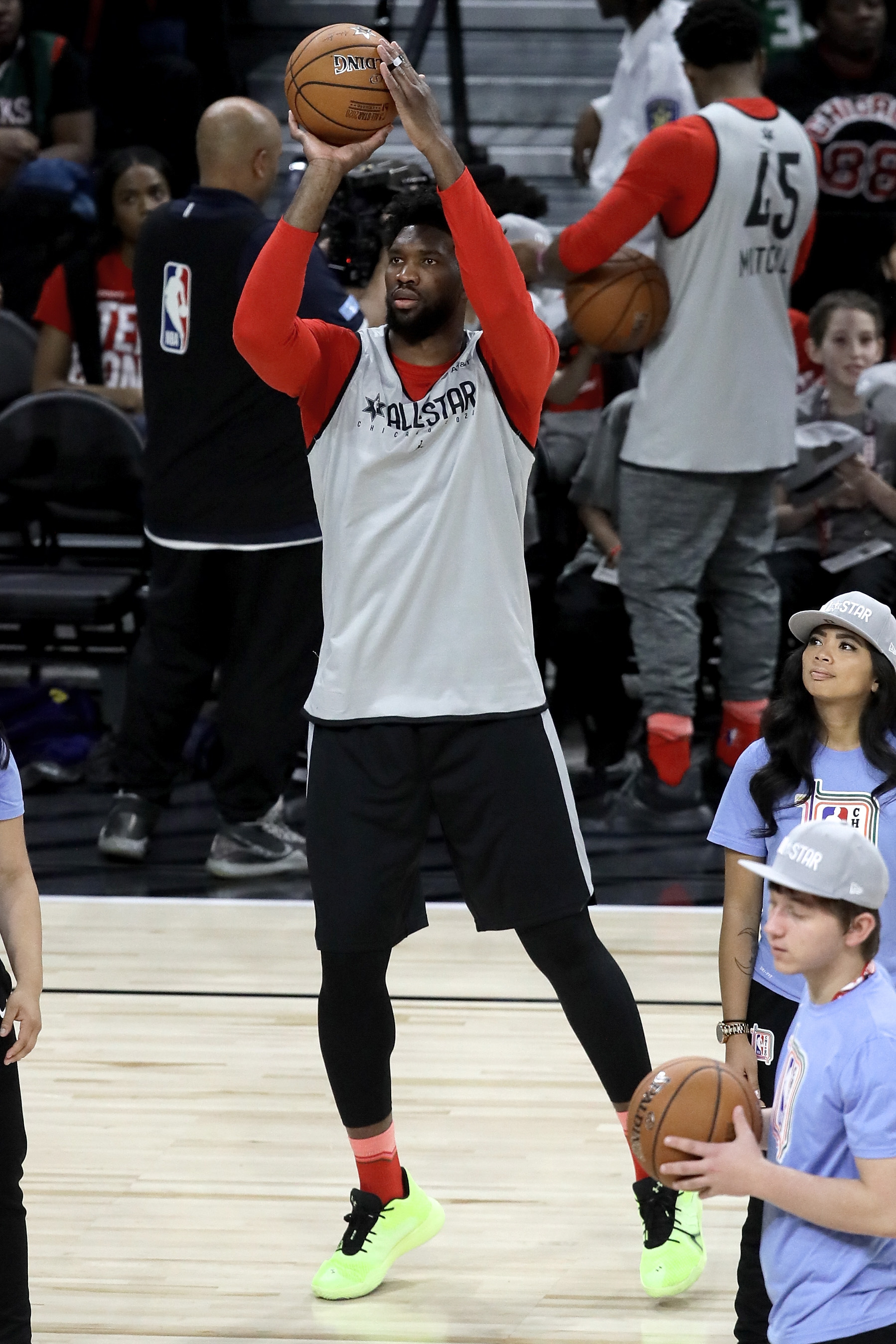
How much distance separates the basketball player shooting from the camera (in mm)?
3191

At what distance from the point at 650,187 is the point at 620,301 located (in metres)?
0.36

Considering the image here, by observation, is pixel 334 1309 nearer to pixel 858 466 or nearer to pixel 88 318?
pixel 858 466

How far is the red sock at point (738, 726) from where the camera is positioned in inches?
237

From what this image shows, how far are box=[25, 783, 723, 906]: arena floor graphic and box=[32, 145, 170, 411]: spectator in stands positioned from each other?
5.49 ft

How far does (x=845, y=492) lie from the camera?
6.27m

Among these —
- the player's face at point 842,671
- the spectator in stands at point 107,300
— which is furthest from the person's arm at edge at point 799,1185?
the spectator in stands at point 107,300

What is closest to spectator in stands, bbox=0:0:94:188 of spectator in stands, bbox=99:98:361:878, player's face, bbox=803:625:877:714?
spectator in stands, bbox=99:98:361:878

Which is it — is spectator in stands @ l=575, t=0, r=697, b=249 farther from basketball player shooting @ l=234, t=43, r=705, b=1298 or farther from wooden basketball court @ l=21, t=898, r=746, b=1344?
basketball player shooting @ l=234, t=43, r=705, b=1298

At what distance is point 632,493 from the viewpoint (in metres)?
5.94

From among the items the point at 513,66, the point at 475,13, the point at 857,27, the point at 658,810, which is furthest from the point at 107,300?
the point at 475,13

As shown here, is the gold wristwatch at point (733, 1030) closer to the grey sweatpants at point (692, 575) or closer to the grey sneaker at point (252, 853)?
the grey sneaker at point (252, 853)

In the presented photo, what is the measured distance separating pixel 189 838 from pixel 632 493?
182 centimetres

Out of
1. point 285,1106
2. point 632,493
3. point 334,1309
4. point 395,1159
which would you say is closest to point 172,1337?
point 334,1309

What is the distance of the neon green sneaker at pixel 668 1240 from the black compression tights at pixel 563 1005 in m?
0.18
